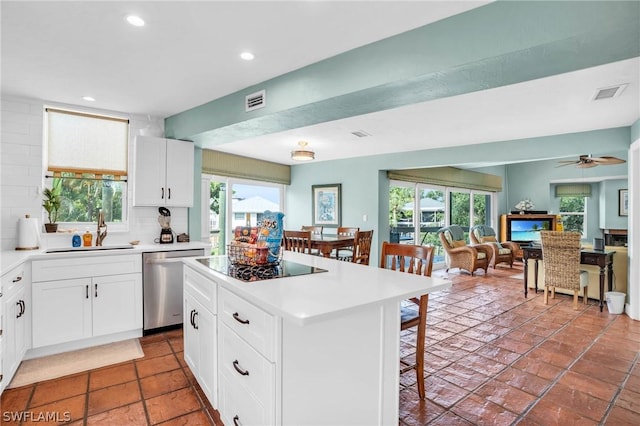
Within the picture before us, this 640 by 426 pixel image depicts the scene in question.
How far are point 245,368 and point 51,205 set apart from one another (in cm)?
300

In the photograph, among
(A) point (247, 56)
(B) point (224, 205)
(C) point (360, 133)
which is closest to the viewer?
(A) point (247, 56)

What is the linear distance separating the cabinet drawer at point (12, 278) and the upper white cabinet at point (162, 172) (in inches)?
47.9

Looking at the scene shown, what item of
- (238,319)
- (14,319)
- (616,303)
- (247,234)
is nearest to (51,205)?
(14,319)

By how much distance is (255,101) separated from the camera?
286 centimetres

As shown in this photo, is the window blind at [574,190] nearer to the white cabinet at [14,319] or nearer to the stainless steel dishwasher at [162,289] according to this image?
the stainless steel dishwasher at [162,289]

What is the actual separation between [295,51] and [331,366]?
1.99 m

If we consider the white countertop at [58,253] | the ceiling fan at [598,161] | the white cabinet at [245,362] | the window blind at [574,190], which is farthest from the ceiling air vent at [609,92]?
the window blind at [574,190]

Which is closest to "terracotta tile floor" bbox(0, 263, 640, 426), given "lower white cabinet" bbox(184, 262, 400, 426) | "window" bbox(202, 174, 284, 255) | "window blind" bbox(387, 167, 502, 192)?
"lower white cabinet" bbox(184, 262, 400, 426)

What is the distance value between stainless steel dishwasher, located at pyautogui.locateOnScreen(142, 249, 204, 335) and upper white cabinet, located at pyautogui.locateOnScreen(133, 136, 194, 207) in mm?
670

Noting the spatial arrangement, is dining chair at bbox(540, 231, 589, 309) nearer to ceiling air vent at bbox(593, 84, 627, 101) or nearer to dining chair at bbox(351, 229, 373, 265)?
ceiling air vent at bbox(593, 84, 627, 101)

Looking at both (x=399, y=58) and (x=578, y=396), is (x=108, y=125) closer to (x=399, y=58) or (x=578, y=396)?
(x=399, y=58)

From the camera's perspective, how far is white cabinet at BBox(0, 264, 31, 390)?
85.2 inches

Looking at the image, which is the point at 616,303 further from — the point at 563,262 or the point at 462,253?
the point at 462,253

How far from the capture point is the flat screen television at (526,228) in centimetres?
830
